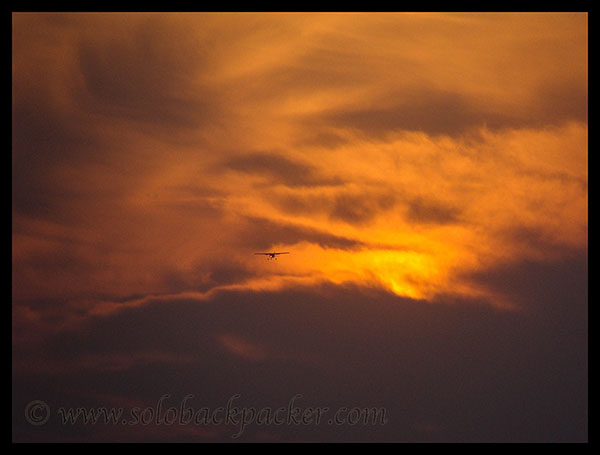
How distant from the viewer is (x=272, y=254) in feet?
463
